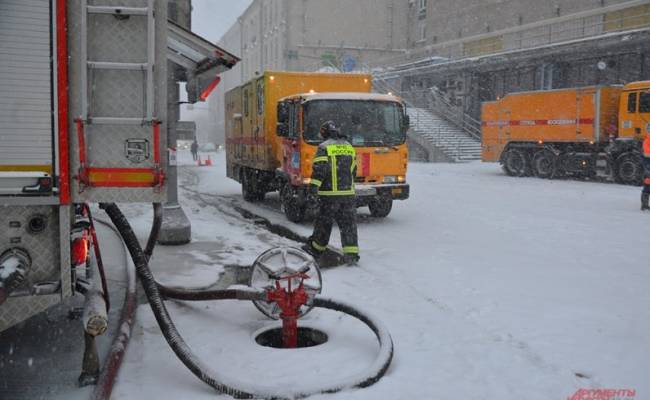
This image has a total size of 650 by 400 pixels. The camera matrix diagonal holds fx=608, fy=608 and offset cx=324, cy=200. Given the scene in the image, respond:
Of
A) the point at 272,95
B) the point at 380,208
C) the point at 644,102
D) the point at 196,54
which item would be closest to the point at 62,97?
the point at 196,54

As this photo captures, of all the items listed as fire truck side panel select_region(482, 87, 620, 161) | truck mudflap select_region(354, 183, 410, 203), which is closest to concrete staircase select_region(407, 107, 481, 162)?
fire truck side panel select_region(482, 87, 620, 161)

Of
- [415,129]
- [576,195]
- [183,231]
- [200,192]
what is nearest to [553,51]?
[415,129]

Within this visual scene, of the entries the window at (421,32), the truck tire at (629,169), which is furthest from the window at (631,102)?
the window at (421,32)

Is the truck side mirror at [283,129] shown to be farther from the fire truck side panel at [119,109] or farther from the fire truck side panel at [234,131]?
the fire truck side panel at [119,109]

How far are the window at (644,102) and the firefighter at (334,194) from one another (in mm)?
15340

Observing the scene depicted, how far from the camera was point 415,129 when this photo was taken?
1385 inches

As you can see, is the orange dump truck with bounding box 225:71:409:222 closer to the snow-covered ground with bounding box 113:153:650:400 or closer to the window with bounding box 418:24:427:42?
the snow-covered ground with bounding box 113:153:650:400

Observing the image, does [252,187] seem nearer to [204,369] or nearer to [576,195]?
[576,195]

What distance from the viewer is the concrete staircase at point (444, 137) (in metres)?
32.6

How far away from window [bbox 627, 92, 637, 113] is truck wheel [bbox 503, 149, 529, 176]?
434 centimetres

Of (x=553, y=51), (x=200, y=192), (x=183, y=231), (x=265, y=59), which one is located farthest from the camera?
(x=265, y=59)

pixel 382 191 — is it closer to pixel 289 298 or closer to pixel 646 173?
pixel 646 173

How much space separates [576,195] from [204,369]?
14560mm

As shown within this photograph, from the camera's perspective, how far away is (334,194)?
7.81 m
